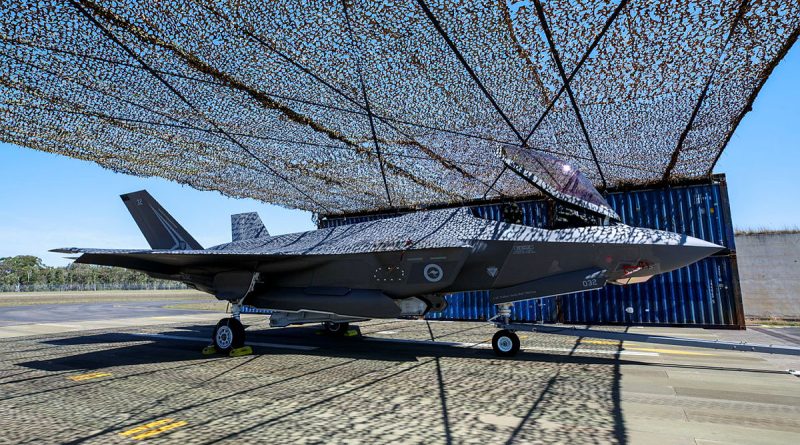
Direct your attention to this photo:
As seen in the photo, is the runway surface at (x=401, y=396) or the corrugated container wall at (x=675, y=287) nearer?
the runway surface at (x=401, y=396)

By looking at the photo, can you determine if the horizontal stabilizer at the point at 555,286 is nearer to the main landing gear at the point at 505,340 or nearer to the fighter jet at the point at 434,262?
the fighter jet at the point at 434,262

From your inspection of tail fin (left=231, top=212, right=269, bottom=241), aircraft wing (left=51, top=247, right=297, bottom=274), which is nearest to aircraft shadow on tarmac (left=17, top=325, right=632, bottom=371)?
aircraft wing (left=51, top=247, right=297, bottom=274)

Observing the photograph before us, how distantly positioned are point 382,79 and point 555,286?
500 centimetres

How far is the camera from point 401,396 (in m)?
5.11

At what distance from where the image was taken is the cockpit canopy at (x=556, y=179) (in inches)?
306

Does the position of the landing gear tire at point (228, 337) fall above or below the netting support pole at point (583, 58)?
below

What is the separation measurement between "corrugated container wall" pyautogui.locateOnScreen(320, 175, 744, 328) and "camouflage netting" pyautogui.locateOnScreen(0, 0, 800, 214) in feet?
6.51

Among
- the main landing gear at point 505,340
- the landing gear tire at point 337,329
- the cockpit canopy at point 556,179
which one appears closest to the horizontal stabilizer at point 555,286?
the main landing gear at point 505,340

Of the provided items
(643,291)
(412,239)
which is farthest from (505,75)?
(643,291)

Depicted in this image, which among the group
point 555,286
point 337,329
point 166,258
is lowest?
point 337,329

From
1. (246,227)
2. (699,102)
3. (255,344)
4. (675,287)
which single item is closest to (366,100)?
(255,344)

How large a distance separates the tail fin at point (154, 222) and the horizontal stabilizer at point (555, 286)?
9679mm

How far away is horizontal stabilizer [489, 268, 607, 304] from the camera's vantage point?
7039 mm

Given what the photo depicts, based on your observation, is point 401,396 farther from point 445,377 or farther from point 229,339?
point 229,339
